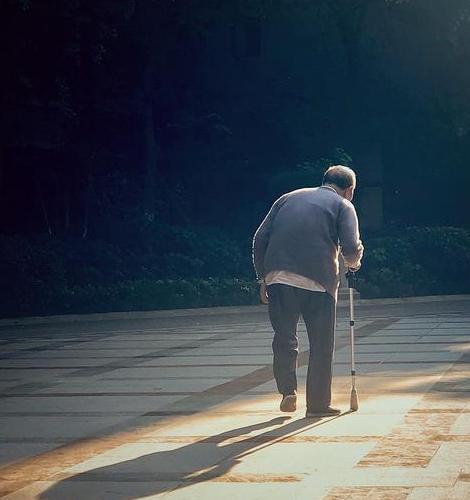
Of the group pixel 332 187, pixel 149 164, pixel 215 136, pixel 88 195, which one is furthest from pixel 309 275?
pixel 215 136

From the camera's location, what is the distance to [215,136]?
30.7 meters

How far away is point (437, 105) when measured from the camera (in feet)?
102

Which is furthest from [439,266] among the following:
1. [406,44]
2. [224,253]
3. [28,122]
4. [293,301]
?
[293,301]

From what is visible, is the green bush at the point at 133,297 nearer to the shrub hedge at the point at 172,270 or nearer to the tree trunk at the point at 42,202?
the shrub hedge at the point at 172,270

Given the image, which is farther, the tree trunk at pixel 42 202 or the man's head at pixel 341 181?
the tree trunk at pixel 42 202

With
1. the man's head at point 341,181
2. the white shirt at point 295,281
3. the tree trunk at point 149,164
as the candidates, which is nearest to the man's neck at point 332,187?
the man's head at point 341,181

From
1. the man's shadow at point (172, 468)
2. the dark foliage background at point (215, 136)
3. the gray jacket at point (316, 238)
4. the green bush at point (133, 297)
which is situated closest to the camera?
the man's shadow at point (172, 468)

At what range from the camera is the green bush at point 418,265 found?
2633 cm

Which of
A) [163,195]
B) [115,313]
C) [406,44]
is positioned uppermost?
[406,44]

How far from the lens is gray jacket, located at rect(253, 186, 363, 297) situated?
957 cm

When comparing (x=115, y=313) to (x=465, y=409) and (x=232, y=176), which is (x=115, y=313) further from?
(x=465, y=409)

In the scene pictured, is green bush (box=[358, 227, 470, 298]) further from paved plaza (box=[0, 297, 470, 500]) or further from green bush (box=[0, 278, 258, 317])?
paved plaza (box=[0, 297, 470, 500])

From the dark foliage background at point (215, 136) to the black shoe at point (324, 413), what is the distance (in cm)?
1450

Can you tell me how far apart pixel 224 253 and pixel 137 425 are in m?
18.7
